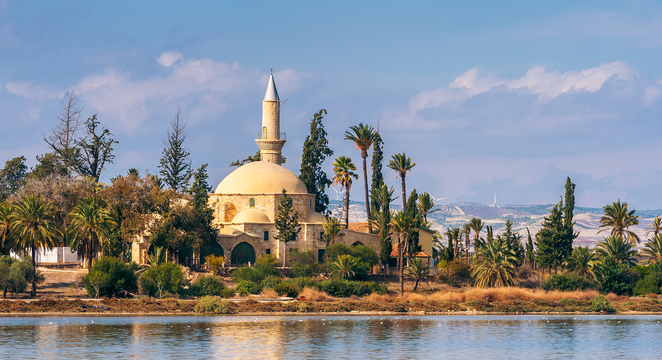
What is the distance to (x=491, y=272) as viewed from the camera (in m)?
65.5

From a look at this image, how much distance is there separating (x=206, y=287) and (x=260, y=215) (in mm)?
18258

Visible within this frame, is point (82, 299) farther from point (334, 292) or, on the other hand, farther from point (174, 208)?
point (334, 292)

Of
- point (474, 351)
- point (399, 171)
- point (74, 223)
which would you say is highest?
point (399, 171)

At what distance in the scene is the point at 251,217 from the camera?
76.8 m

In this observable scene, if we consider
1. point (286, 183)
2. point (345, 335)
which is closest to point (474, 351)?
point (345, 335)

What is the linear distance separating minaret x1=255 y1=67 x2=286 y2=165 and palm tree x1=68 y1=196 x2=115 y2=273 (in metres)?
24.7

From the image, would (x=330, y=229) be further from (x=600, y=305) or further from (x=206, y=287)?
(x=600, y=305)

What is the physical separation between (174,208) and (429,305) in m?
23.2

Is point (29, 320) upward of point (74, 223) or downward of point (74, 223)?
downward

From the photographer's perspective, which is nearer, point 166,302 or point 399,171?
point 166,302

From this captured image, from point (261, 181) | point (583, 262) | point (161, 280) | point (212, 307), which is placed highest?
point (261, 181)

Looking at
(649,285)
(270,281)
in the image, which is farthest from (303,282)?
(649,285)

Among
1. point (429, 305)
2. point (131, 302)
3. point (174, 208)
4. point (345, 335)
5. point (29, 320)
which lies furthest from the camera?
point (174, 208)

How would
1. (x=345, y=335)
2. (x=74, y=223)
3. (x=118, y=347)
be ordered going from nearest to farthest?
(x=118, y=347) → (x=345, y=335) → (x=74, y=223)
